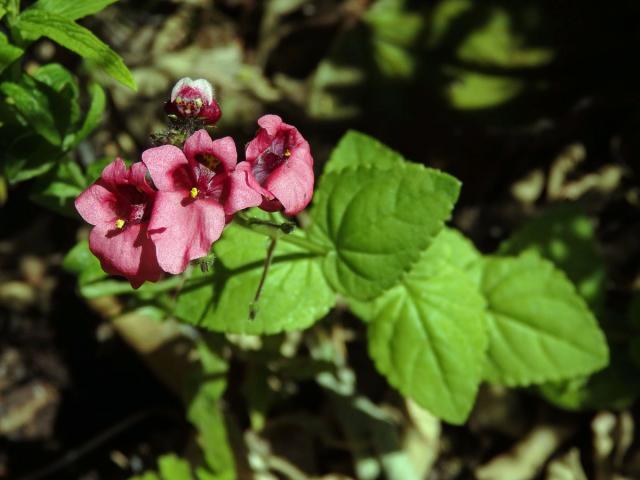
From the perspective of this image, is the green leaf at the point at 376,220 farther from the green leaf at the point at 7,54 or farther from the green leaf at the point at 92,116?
the green leaf at the point at 7,54

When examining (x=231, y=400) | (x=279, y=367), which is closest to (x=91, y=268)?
(x=279, y=367)

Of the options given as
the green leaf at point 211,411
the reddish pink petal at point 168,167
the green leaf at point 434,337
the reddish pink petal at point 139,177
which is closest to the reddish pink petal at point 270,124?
the reddish pink petal at point 168,167

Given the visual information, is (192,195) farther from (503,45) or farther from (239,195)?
(503,45)

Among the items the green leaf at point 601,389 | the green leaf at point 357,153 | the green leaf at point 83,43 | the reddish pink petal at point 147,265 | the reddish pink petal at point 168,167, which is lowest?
the green leaf at point 601,389

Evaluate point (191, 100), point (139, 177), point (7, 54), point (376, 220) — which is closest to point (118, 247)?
point (139, 177)

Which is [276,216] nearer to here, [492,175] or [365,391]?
[365,391]

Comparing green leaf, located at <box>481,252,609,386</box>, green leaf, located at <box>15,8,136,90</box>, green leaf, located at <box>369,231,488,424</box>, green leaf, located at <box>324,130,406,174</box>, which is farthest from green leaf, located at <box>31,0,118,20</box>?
green leaf, located at <box>481,252,609,386</box>
